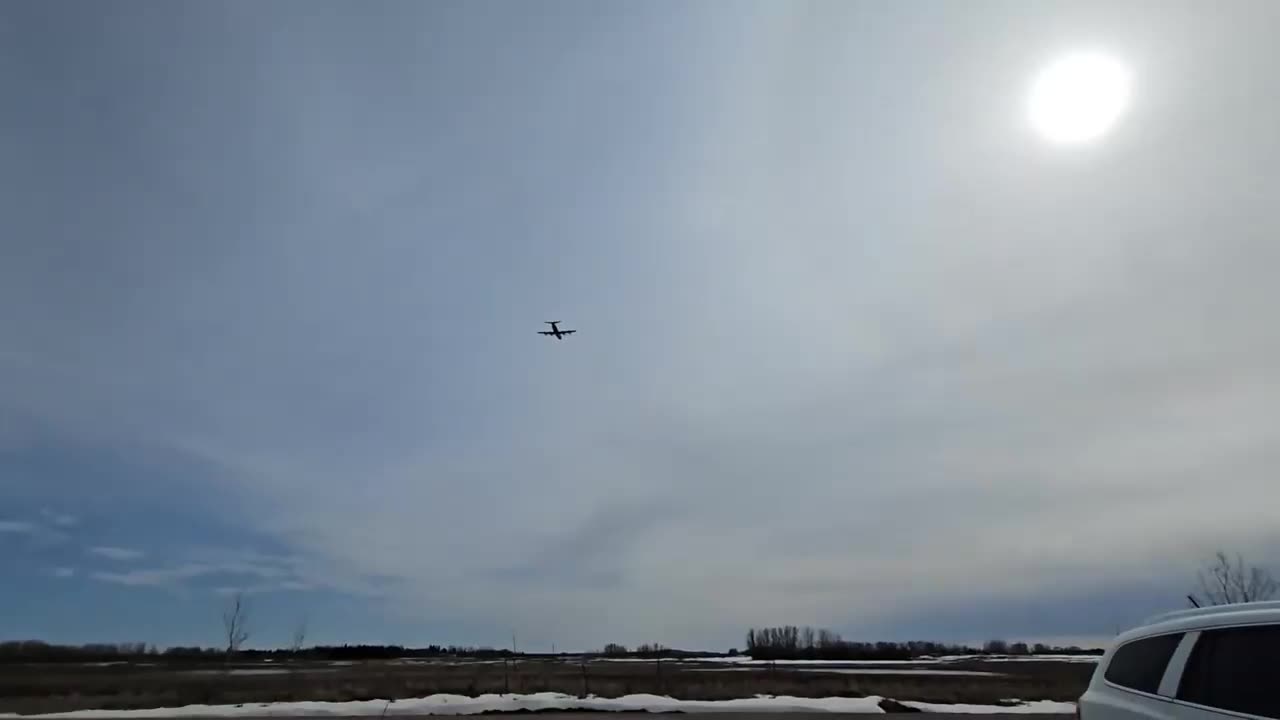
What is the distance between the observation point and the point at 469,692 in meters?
30.9

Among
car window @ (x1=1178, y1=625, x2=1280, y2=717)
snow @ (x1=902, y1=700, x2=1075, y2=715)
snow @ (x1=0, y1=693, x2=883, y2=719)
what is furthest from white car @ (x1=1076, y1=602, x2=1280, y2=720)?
snow @ (x1=902, y1=700, x2=1075, y2=715)

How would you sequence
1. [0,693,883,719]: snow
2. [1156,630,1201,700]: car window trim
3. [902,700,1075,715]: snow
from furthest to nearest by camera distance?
[902,700,1075,715]: snow < [0,693,883,719]: snow < [1156,630,1201,700]: car window trim

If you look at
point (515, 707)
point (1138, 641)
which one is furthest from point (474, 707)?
point (1138, 641)

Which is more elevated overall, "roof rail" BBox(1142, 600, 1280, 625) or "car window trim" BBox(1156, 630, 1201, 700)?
"roof rail" BBox(1142, 600, 1280, 625)

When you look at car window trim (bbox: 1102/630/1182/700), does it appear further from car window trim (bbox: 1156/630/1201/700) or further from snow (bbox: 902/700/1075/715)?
snow (bbox: 902/700/1075/715)

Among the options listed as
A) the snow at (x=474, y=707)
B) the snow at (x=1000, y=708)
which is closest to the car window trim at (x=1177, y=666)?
the snow at (x=474, y=707)

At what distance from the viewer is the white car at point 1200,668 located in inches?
186

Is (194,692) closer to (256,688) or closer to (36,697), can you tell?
(256,688)

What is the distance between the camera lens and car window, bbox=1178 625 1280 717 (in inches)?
183

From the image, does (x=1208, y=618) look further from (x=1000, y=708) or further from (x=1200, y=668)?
(x=1000, y=708)

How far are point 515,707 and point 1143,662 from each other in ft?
69.9

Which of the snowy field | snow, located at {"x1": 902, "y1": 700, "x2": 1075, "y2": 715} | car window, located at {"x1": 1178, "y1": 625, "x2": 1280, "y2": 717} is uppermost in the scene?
car window, located at {"x1": 1178, "y1": 625, "x2": 1280, "y2": 717}

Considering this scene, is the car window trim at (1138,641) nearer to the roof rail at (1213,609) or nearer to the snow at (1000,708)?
the roof rail at (1213,609)

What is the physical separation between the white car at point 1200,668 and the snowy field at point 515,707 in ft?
62.4
